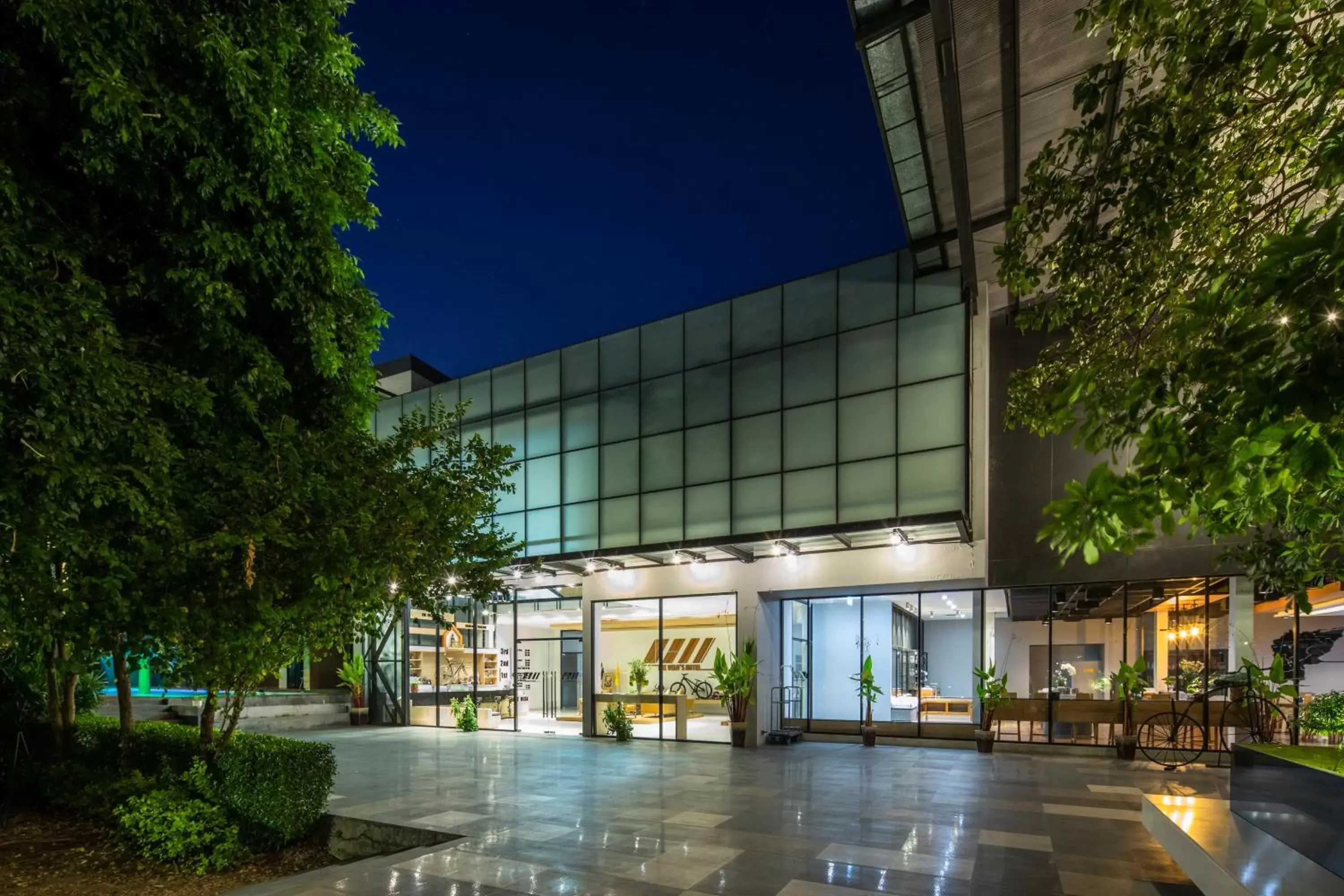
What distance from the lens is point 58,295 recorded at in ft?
20.6

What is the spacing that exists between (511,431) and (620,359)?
4.04m

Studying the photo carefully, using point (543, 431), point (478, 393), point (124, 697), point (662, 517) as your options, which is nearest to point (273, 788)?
point (124, 697)

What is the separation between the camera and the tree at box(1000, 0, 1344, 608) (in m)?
2.10

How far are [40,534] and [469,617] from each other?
17445 millimetres

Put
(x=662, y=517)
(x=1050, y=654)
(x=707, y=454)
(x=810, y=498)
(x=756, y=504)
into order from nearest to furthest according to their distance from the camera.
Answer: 1. (x=1050, y=654)
2. (x=810, y=498)
3. (x=756, y=504)
4. (x=707, y=454)
5. (x=662, y=517)

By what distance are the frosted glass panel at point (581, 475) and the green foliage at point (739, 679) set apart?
536cm

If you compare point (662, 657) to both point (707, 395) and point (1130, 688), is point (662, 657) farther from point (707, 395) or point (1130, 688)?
point (1130, 688)

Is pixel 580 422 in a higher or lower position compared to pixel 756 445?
higher

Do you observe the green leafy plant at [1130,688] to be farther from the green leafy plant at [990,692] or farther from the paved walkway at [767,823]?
the green leafy plant at [990,692]

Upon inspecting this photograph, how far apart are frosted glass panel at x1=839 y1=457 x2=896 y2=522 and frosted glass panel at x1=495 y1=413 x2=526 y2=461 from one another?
909cm

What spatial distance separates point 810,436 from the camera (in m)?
16.6

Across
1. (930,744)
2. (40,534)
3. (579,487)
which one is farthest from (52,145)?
(930,744)

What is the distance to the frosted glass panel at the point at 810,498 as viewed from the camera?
52.9ft

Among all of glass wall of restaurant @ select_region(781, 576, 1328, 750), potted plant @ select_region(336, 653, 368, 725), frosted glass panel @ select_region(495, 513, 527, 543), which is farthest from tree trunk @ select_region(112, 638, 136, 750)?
potted plant @ select_region(336, 653, 368, 725)
